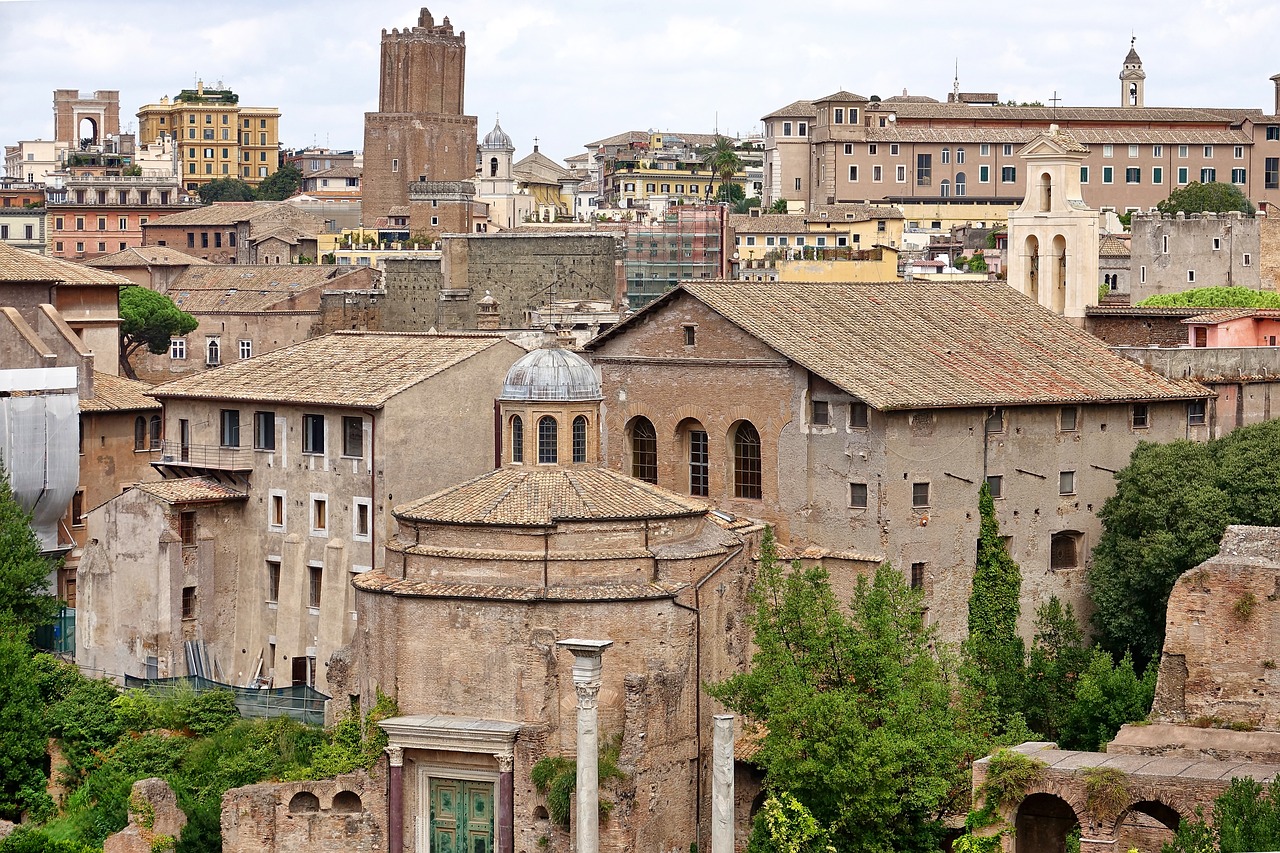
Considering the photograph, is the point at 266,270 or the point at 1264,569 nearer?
the point at 1264,569

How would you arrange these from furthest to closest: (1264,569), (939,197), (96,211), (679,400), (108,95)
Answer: (108,95)
(96,211)
(939,197)
(679,400)
(1264,569)

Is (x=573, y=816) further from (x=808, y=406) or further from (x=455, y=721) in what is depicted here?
(x=808, y=406)

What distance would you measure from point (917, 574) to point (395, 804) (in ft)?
33.4

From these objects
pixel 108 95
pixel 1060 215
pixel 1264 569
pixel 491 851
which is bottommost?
pixel 491 851

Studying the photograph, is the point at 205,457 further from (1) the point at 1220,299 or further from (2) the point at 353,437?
(1) the point at 1220,299

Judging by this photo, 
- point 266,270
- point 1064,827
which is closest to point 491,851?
point 1064,827

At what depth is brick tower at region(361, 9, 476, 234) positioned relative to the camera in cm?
12281

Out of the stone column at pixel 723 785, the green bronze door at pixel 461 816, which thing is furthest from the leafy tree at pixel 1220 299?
the stone column at pixel 723 785

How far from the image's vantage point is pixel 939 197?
11325 centimetres

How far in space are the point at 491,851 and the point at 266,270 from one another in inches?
2385

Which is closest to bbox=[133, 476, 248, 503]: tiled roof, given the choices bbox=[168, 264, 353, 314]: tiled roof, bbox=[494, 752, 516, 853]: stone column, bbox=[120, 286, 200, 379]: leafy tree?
bbox=[494, 752, 516, 853]: stone column

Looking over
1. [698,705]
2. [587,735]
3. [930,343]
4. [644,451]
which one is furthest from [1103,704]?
[644,451]

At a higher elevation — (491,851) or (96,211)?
(96,211)

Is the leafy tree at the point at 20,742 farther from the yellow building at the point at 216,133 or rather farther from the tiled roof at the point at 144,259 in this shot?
the yellow building at the point at 216,133
